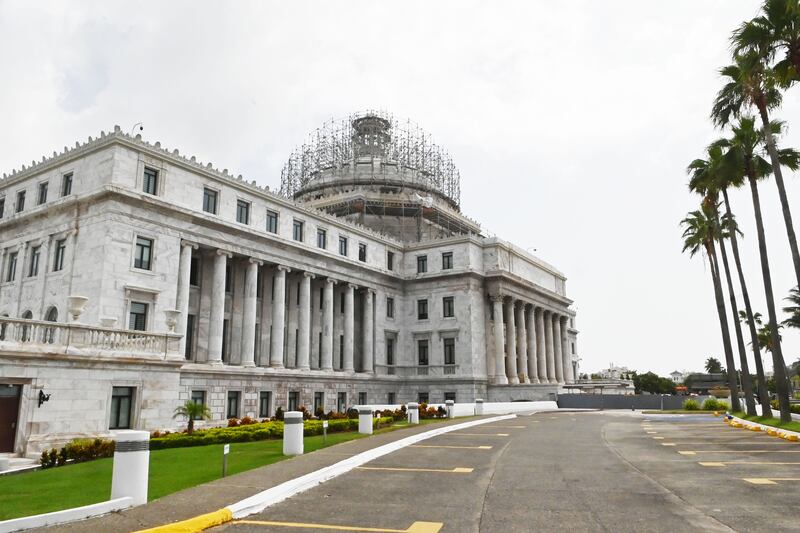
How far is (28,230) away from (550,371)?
202ft

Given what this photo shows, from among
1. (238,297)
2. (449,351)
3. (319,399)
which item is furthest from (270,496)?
(449,351)

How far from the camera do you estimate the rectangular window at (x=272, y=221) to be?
50.5m

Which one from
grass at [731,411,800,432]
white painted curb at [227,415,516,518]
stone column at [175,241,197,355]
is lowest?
white painted curb at [227,415,516,518]

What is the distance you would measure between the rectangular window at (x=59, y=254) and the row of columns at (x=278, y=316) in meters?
7.38

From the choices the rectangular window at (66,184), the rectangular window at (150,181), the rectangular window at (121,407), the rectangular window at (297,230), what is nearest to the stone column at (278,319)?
the rectangular window at (297,230)

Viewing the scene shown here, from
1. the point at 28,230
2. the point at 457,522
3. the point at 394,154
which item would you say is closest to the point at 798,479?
the point at 457,522

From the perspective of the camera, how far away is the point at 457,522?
10625 mm

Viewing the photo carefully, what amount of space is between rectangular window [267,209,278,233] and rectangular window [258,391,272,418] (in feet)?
44.8

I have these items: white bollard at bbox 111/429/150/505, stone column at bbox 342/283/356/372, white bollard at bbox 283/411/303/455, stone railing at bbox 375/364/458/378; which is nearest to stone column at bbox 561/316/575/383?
stone railing at bbox 375/364/458/378

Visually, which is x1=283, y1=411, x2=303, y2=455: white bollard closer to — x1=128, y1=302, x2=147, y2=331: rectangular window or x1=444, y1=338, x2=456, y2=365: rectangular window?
x1=128, y1=302, x2=147, y2=331: rectangular window

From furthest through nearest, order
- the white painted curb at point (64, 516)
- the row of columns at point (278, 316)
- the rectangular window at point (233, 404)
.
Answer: the rectangular window at point (233, 404), the row of columns at point (278, 316), the white painted curb at point (64, 516)

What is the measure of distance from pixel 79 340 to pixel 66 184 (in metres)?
19.7

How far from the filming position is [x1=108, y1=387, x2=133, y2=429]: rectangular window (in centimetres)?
2681

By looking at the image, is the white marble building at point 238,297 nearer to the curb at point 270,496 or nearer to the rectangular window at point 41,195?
the rectangular window at point 41,195
